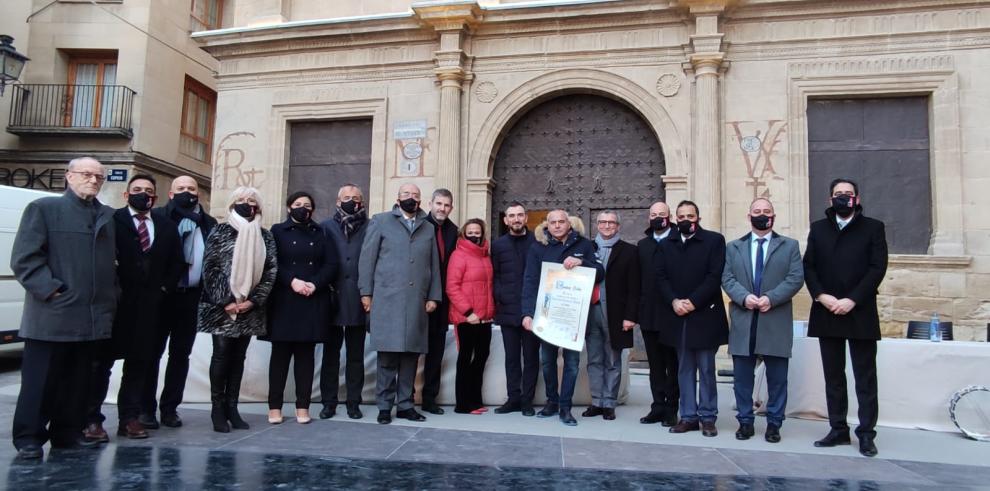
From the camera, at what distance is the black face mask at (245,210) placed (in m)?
4.99

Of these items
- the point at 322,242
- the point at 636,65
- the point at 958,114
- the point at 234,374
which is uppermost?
the point at 636,65

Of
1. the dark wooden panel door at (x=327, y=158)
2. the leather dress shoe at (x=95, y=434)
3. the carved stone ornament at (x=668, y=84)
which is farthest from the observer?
the dark wooden panel door at (x=327, y=158)

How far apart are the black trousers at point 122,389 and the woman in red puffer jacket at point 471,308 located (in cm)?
249

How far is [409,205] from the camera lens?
18.2 ft

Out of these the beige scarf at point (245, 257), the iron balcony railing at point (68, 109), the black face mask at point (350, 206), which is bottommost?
the beige scarf at point (245, 257)

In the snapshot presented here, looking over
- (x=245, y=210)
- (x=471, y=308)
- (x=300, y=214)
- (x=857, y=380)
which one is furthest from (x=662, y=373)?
(x=245, y=210)

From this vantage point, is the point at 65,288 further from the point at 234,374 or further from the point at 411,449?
the point at 411,449

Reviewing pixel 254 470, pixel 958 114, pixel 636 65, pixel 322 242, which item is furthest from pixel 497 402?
pixel 958 114

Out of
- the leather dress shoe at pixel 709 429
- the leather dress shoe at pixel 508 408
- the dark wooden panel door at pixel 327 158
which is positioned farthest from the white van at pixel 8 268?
the leather dress shoe at pixel 709 429

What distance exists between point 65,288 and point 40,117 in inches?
546

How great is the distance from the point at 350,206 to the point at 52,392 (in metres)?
2.55

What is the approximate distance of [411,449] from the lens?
173 inches

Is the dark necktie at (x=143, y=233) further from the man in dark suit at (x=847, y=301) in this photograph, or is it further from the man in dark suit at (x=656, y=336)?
the man in dark suit at (x=847, y=301)

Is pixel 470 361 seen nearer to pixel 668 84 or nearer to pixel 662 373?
pixel 662 373
